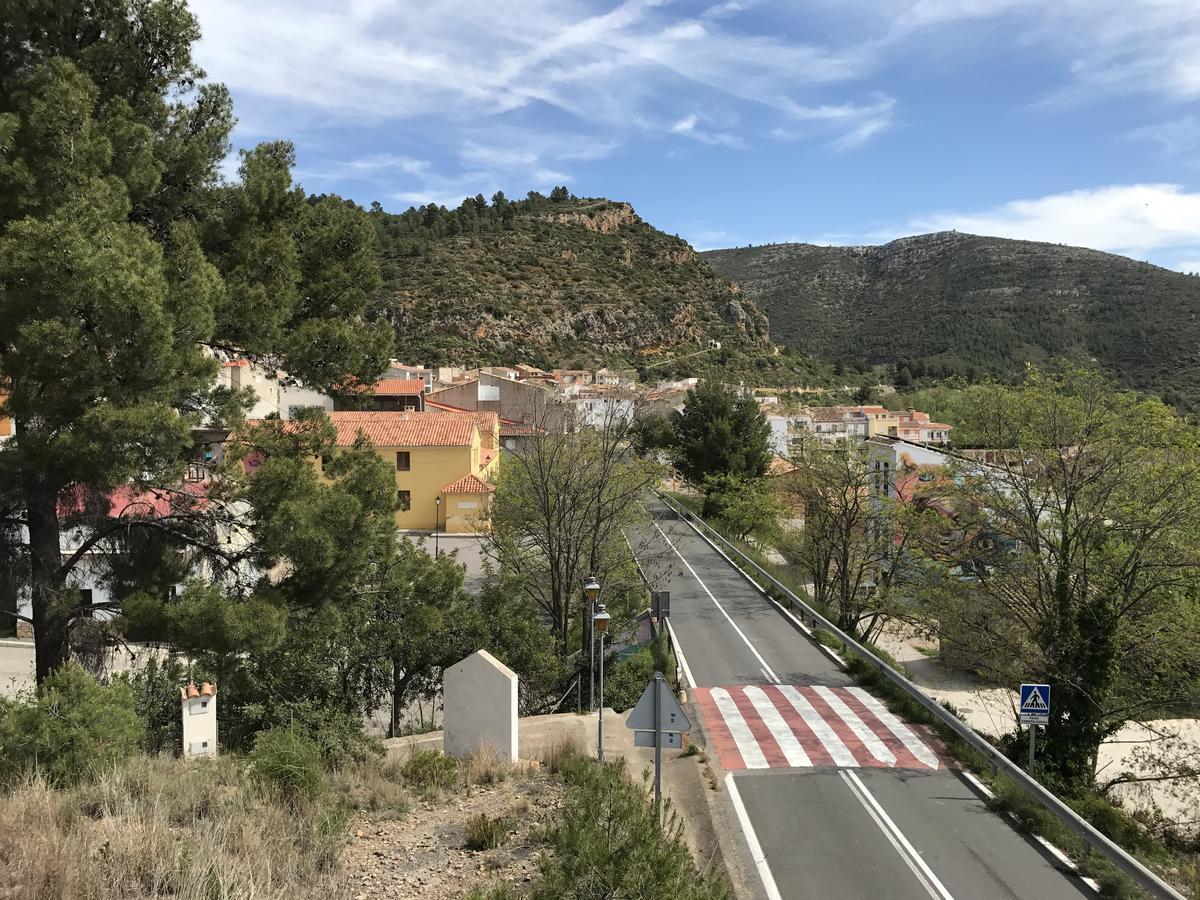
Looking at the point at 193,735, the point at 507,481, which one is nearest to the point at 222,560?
the point at 193,735

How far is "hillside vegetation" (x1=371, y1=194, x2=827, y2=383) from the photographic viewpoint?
9050 centimetres

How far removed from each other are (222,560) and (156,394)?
102 inches

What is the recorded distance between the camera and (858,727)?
14531mm

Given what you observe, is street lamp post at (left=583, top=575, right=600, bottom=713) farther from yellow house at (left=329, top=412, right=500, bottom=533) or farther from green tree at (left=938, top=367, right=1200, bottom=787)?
yellow house at (left=329, top=412, right=500, bottom=533)

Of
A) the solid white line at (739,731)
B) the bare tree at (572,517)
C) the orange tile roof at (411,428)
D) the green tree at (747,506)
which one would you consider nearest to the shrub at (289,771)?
the solid white line at (739,731)

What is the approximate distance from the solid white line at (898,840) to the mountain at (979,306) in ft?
248

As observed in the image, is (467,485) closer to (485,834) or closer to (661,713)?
(661,713)

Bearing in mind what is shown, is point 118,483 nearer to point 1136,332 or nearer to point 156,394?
point 156,394

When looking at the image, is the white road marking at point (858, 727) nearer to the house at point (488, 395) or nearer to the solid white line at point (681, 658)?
the solid white line at point (681, 658)

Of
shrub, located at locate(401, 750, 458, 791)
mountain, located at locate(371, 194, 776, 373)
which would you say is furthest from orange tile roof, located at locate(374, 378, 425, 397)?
shrub, located at locate(401, 750, 458, 791)

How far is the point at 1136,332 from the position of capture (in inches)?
3890

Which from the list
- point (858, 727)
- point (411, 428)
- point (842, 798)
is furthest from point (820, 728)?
point (411, 428)

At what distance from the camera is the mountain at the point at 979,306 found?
97125 mm

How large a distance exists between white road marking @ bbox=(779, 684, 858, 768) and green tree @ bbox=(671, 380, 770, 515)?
91.0 ft
